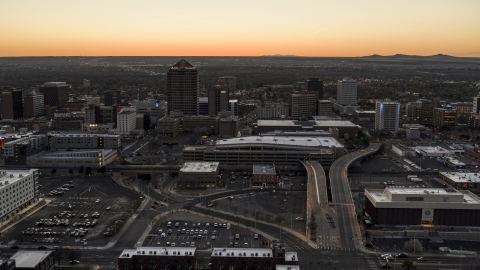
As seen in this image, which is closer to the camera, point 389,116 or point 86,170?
point 86,170

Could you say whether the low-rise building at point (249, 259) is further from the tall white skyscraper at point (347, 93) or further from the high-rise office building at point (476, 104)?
the tall white skyscraper at point (347, 93)

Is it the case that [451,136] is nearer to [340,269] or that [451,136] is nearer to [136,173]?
[136,173]

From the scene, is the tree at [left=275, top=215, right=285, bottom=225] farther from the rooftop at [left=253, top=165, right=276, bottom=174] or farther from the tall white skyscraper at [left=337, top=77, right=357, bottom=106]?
the tall white skyscraper at [left=337, top=77, right=357, bottom=106]

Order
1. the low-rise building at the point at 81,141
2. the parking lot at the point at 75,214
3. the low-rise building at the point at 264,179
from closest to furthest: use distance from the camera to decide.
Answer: the parking lot at the point at 75,214, the low-rise building at the point at 264,179, the low-rise building at the point at 81,141

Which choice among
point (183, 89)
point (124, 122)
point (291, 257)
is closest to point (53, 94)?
point (183, 89)

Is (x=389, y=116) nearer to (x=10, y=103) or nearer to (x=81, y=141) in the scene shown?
(x=81, y=141)

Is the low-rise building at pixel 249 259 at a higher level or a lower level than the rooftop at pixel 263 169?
lower

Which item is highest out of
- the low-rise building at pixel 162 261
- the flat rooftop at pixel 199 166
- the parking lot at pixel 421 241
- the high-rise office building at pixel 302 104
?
the high-rise office building at pixel 302 104

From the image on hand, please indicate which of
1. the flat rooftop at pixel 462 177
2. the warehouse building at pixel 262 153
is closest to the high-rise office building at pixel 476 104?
the warehouse building at pixel 262 153
